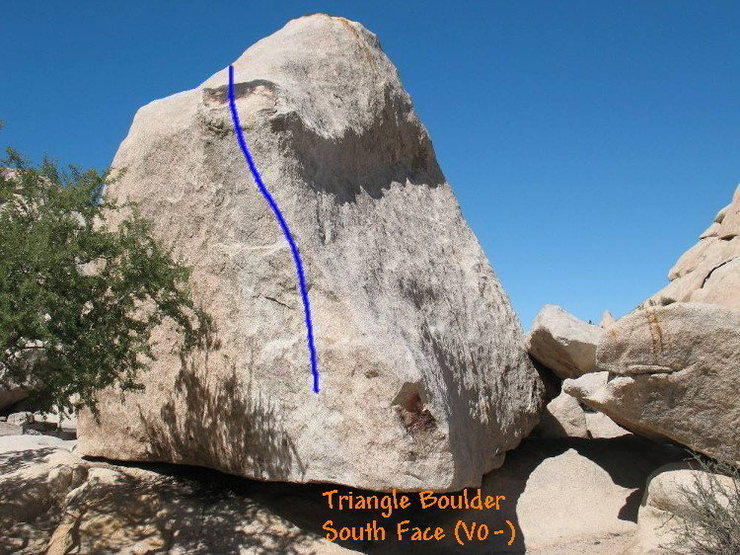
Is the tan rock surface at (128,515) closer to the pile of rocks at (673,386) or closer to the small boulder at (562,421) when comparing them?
the pile of rocks at (673,386)

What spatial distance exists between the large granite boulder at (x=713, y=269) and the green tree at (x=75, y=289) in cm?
747

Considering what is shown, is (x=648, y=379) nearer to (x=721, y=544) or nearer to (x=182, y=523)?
(x=721, y=544)

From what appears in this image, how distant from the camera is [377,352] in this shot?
6.69m

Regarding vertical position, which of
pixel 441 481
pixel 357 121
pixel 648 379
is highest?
pixel 357 121

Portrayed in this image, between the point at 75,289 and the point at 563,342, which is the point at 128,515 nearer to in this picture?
the point at 75,289

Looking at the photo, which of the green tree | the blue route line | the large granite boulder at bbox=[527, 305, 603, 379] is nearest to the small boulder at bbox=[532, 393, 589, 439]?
the large granite boulder at bbox=[527, 305, 603, 379]

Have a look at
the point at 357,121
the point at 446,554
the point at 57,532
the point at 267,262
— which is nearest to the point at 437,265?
the point at 357,121

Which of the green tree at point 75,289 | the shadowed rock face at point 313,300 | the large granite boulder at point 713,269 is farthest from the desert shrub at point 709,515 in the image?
the green tree at point 75,289

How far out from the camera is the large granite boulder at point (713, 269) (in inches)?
444

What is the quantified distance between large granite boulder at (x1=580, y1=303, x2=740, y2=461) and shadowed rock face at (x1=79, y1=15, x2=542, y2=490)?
1.72 meters

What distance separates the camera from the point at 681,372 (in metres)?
7.43

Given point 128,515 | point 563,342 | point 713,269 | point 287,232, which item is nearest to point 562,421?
point 563,342

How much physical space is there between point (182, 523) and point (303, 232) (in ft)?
10.9

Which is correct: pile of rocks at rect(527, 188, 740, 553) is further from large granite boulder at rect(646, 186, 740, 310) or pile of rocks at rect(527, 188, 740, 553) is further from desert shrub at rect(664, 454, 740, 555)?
large granite boulder at rect(646, 186, 740, 310)
